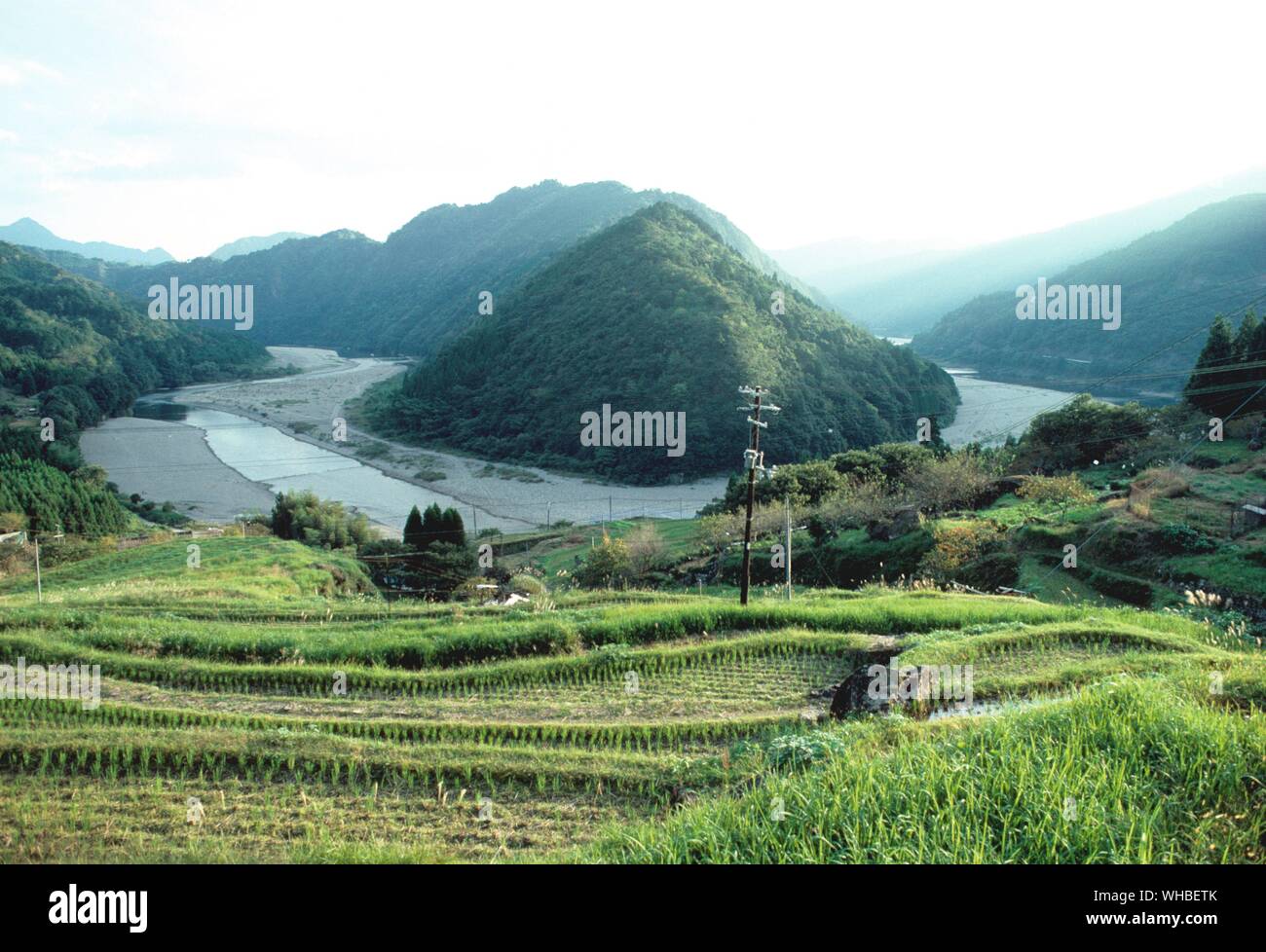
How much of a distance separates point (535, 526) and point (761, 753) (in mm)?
46540

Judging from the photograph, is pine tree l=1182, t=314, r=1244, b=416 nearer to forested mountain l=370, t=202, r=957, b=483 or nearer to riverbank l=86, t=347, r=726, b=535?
riverbank l=86, t=347, r=726, b=535

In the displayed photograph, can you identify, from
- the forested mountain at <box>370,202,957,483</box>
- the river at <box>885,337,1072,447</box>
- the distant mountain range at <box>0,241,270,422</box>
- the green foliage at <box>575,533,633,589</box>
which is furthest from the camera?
the distant mountain range at <box>0,241,270,422</box>

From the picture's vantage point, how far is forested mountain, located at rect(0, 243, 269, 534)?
45.7 m

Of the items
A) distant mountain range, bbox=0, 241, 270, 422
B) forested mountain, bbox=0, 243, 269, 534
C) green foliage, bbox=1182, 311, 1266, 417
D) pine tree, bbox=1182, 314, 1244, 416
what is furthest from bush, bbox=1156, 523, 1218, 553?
distant mountain range, bbox=0, 241, 270, 422

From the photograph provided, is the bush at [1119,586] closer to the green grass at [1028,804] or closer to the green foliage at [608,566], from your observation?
the green foliage at [608,566]

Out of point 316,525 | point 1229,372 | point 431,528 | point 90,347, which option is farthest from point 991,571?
point 90,347

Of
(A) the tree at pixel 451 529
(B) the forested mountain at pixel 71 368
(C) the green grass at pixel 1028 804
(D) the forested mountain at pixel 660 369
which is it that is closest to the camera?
(C) the green grass at pixel 1028 804

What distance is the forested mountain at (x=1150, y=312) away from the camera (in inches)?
3553

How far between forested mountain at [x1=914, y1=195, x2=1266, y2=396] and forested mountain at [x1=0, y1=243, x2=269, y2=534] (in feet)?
302

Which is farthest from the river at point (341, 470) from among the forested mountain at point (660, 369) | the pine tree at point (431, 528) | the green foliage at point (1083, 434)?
the green foliage at point (1083, 434)

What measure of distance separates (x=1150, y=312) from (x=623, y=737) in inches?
4344

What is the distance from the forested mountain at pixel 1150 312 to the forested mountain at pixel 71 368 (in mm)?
92142
